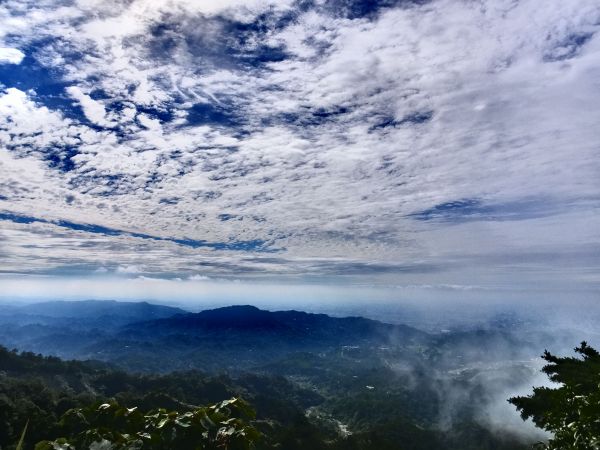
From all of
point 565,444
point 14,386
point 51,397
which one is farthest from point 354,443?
point 565,444

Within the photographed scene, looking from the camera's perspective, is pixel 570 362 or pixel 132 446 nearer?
pixel 132 446

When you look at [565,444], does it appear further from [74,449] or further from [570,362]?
[570,362]

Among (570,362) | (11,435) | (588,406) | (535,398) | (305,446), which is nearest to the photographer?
(588,406)

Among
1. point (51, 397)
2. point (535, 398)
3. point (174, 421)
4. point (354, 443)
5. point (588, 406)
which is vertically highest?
point (174, 421)

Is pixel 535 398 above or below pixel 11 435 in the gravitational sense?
above

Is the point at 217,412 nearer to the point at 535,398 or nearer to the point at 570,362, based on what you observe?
the point at 570,362

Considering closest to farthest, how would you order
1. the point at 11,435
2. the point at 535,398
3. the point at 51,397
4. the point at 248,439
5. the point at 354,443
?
the point at 248,439 → the point at 535,398 → the point at 11,435 → the point at 51,397 → the point at 354,443

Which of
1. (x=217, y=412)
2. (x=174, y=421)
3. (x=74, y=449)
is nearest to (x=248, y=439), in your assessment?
(x=217, y=412)
